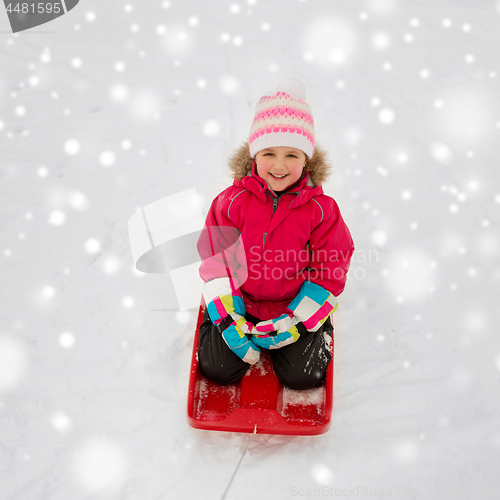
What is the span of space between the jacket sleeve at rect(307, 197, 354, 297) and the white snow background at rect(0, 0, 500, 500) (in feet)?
0.91

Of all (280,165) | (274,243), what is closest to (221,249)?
(274,243)

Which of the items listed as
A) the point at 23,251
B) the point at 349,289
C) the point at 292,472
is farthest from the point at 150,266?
the point at 292,472

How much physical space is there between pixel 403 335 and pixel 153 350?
2.68 feet

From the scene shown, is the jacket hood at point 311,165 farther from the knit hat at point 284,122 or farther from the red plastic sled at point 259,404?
the red plastic sled at point 259,404

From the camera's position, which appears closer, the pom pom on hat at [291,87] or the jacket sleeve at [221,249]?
the pom pom on hat at [291,87]

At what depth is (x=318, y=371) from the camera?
136 cm

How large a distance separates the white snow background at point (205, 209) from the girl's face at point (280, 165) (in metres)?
0.56

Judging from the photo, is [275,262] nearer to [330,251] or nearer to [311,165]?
[330,251]

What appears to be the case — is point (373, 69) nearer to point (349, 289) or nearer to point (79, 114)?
point (349, 289)

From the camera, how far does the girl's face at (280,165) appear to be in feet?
4.19

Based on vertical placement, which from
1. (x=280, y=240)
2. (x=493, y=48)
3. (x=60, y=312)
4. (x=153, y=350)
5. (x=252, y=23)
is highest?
(x=252, y=23)

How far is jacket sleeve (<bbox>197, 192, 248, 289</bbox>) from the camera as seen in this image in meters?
1.41

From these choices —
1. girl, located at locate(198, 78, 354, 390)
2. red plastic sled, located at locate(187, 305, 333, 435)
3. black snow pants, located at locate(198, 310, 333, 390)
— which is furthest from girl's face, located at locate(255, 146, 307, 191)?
red plastic sled, located at locate(187, 305, 333, 435)

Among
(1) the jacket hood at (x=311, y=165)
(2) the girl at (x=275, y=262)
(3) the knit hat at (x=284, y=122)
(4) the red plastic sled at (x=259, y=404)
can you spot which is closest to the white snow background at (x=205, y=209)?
(4) the red plastic sled at (x=259, y=404)
